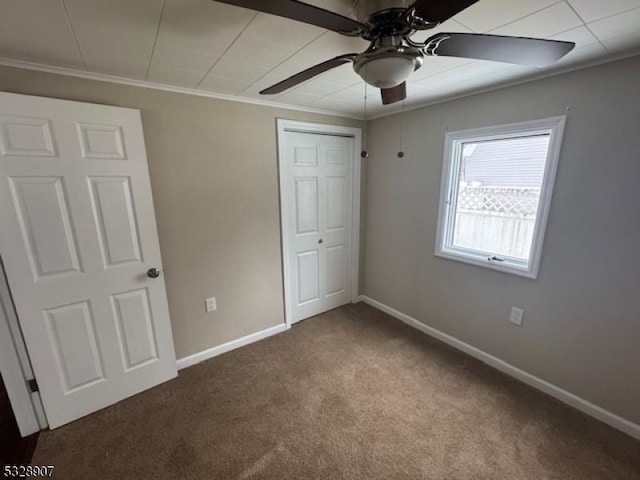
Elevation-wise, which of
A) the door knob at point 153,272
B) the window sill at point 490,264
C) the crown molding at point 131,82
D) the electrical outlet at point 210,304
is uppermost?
the crown molding at point 131,82

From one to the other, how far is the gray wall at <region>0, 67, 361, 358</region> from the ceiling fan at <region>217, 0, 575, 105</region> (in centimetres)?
133

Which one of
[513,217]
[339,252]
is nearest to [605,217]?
[513,217]

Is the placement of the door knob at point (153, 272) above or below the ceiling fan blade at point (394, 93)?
below

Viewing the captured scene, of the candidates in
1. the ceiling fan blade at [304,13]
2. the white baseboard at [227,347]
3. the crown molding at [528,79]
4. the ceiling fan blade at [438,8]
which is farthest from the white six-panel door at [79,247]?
the crown molding at [528,79]

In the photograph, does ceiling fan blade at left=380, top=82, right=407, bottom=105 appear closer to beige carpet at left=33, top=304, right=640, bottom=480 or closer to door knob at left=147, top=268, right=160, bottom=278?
door knob at left=147, top=268, right=160, bottom=278

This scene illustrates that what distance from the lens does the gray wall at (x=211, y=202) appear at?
1.96 metres

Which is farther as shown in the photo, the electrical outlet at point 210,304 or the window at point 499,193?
the electrical outlet at point 210,304

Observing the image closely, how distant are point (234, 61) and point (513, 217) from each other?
217 centimetres

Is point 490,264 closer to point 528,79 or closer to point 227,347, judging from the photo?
point 528,79

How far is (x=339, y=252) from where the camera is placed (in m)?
3.21

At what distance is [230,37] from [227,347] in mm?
2288

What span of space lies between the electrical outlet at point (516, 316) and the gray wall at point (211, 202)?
1.95 meters

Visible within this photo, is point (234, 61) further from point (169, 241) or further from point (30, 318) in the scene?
point (30, 318)

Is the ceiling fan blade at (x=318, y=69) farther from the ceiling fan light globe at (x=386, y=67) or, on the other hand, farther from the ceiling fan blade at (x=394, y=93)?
the ceiling fan blade at (x=394, y=93)
